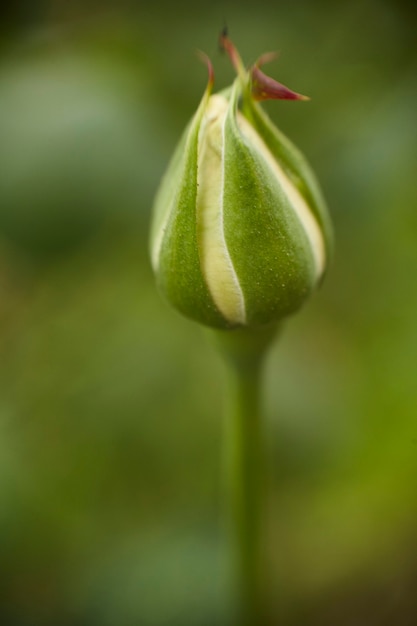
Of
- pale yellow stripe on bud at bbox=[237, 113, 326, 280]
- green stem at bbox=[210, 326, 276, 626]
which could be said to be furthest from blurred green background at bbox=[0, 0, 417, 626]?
pale yellow stripe on bud at bbox=[237, 113, 326, 280]

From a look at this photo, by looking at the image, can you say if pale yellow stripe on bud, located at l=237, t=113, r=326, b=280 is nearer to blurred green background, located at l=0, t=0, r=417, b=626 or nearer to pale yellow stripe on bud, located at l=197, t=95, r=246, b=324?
pale yellow stripe on bud, located at l=197, t=95, r=246, b=324

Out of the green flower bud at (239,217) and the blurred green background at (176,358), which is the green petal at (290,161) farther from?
the blurred green background at (176,358)

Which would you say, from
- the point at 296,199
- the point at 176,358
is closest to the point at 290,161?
the point at 296,199

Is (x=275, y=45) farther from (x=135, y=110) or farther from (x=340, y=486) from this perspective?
(x=340, y=486)

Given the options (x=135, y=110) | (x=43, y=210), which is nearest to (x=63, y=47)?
(x=135, y=110)

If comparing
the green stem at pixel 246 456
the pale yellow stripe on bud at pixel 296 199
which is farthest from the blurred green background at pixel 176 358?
the pale yellow stripe on bud at pixel 296 199

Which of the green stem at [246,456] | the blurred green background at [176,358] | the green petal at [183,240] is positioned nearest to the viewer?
the green petal at [183,240]
